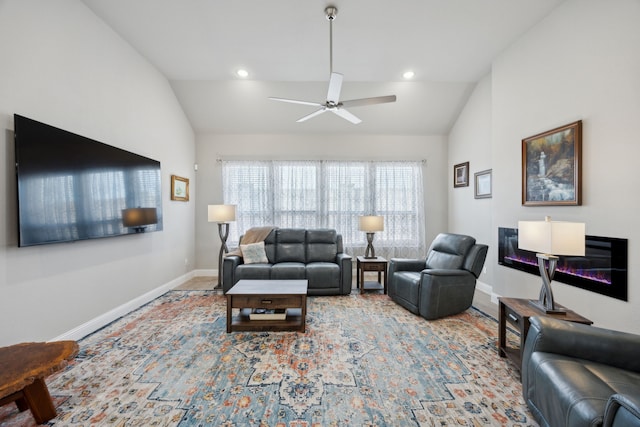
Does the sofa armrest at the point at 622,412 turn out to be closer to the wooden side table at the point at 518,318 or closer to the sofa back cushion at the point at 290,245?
the wooden side table at the point at 518,318

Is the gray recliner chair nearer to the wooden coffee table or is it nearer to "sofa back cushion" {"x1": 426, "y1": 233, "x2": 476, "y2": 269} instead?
"sofa back cushion" {"x1": 426, "y1": 233, "x2": 476, "y2": 269}

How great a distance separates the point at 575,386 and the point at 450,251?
2278 mm

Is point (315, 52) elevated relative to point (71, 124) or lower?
elevated

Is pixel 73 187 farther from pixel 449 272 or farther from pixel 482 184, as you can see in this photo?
pixel 482 184

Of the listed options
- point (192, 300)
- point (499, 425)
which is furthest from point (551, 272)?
point (192, 300)

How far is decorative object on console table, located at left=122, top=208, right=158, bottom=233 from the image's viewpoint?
3.14 metres

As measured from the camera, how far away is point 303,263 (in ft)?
13.9

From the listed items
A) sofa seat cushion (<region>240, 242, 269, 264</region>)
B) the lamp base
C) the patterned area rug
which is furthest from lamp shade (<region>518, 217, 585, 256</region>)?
sofa seat cushion (<region>240, 242, 269, 264</region>)

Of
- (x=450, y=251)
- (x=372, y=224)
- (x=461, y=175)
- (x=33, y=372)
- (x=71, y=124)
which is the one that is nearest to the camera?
(x=33, y=372)

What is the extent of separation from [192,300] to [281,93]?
348 centimetres

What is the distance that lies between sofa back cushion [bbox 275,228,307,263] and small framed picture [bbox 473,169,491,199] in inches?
113

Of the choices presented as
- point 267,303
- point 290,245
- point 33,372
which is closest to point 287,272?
point 290,245

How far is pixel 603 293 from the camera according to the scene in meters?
2.29

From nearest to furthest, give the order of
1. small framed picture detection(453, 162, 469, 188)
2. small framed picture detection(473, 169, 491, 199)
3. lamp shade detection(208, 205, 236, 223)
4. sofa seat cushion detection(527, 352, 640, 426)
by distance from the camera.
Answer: sofa seat cushion detection(527, 352, 640, 426) → small framed picture detection(473, 169, 491, 199) → lamp shade detection(208, 205, 236, 223) → small framed picture detection(453, 162, 469, 188)
